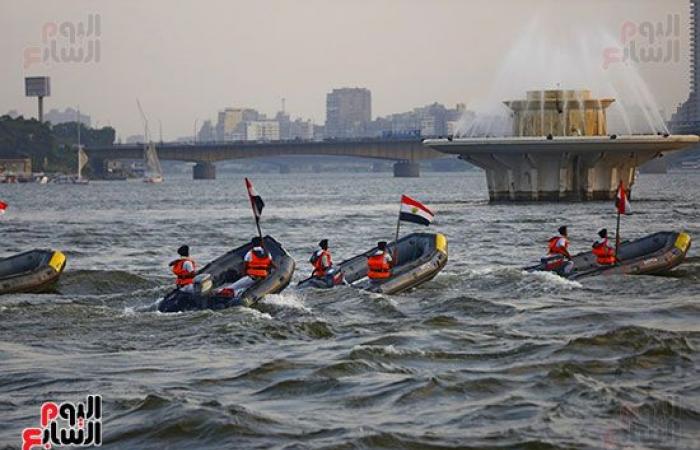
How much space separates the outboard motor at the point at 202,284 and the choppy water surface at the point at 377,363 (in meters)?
0.93

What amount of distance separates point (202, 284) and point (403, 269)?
6261mm

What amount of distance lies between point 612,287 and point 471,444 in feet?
61.4

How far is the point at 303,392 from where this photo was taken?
1014 inches

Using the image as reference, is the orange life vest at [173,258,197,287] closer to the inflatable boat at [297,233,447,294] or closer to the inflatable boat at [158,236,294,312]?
the inflatable boat at [158,236,294,312]

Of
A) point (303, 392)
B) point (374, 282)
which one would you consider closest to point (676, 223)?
point (374, 282)

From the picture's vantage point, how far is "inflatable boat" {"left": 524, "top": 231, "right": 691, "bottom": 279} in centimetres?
4159

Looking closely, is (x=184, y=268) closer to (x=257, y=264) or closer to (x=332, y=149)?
(x=257, y=264)

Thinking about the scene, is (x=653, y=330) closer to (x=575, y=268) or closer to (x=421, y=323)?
(x=421, y=323)

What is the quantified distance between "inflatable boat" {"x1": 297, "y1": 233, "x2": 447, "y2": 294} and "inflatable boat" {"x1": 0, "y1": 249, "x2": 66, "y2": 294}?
7.54m

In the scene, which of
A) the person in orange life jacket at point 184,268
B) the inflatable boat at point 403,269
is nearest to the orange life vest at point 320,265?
the inflatable boat at point 403,269

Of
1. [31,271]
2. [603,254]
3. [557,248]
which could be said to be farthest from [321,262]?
[31,271]

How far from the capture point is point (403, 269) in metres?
39.3

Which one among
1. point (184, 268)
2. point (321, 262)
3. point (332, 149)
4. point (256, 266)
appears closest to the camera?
point (184, 268)

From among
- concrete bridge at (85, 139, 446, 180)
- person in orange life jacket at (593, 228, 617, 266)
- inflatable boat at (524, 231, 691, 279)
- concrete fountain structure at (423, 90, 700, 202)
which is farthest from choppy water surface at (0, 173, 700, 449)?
concrete bridge at (85, 139, 446, 180)
